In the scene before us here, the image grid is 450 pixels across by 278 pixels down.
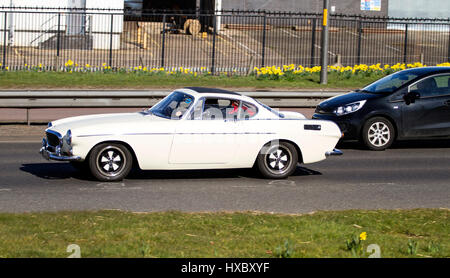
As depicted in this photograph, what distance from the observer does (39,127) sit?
57.7 feet

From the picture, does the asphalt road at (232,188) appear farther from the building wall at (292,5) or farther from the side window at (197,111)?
the building wall at (292,5)

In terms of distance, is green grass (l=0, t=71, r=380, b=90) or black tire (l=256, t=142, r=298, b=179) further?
green grass (l=0, t=71, r=380, b=90)

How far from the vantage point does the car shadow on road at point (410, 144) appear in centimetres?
1617

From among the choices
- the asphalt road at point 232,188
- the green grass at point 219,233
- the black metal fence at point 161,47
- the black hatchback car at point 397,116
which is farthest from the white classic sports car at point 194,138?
the black metal fence at point 161,47

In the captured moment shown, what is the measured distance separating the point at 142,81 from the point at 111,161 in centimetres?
1311

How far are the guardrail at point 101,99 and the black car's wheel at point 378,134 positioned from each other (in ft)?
14.2

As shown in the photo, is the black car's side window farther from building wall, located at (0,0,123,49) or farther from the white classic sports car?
building wall, located at (0,0,123,49)

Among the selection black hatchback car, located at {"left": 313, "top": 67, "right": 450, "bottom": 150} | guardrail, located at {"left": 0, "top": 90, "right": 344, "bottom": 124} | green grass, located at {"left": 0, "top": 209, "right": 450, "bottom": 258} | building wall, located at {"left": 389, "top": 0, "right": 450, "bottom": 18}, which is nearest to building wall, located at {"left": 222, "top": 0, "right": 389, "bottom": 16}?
building wall, located at {"left": 389, "top": 0, "right": 450, "bottom": 18}

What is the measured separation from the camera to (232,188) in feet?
36.3

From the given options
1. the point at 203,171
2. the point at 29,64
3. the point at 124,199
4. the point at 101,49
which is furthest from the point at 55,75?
the point at 124,199

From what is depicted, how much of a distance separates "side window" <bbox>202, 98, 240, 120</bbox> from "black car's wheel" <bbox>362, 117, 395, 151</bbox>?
460 centimetres

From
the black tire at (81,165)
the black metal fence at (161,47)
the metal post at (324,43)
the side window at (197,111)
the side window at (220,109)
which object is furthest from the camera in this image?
the black metal fence at (161,47)

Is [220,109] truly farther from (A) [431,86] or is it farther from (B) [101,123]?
(A) [431,86]

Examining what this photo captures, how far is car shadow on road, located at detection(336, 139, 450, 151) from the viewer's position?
16172 mm
